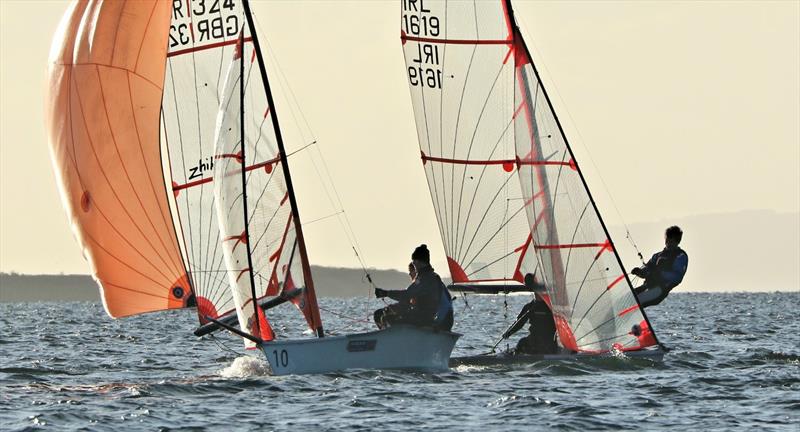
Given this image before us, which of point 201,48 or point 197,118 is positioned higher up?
point 201,48

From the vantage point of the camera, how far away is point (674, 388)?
814 inches

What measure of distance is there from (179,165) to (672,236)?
26.1 feet

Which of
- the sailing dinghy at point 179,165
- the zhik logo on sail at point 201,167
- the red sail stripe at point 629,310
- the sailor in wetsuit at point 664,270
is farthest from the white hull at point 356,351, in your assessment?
the sailor in wetsuit at point 664,270

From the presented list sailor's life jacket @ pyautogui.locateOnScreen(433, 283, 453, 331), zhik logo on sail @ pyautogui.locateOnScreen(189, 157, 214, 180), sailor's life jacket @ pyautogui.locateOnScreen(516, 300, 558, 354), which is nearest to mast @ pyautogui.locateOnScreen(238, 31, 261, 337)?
zhik logo on sail @ pyautogui.locateOnScreen(189, 157, 214, 180)

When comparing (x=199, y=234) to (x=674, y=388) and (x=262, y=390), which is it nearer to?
(x=262, y=390)

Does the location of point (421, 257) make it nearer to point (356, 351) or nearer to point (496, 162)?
point (356, 351)

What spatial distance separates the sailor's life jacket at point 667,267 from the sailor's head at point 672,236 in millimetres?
105

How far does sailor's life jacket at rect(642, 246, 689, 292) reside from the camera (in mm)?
24141

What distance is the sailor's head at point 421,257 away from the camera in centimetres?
2150

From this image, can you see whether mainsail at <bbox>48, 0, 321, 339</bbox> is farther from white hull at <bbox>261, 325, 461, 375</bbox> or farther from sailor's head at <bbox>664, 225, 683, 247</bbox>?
sailor's head at <bbox>664, 225, 683, 247</bbox>

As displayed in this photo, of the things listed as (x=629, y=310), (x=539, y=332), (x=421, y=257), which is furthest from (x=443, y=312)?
(x=629, y=310)

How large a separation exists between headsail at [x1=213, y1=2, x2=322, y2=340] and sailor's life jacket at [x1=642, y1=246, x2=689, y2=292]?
577 centimetres

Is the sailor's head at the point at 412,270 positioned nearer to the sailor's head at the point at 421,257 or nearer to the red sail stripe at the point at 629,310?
the sailor's head at the point at 421,257

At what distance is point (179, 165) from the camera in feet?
75.6
